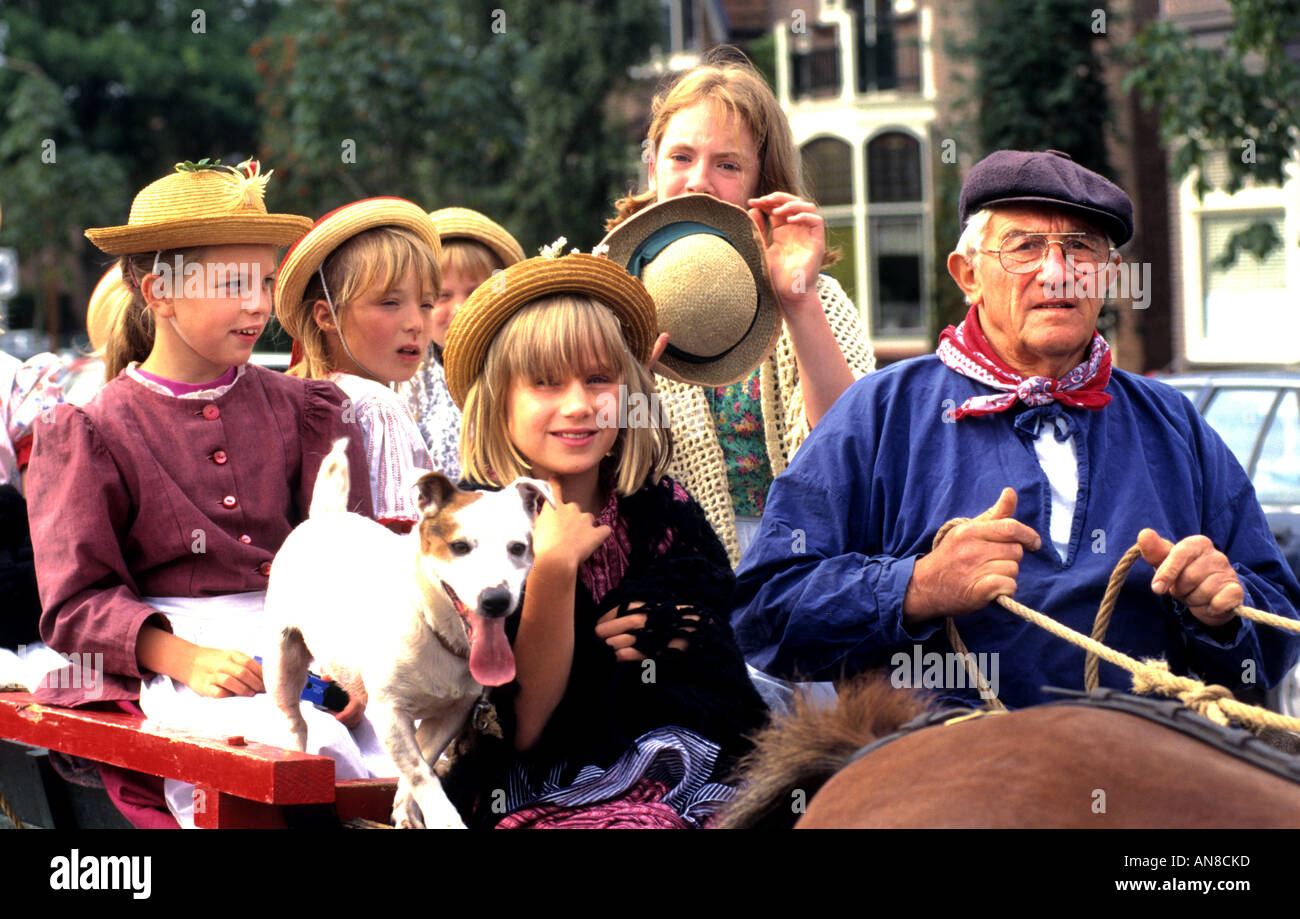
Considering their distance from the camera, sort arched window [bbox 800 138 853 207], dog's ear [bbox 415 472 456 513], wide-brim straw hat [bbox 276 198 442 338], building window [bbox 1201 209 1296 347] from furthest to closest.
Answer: arched window [bbox 800 138 853 207] → building window [bbox 1201 209 1296 347] → wide-brim straw hat [bbox 276 198 442 338] → dog's ear [bbox 415 472 456 513]

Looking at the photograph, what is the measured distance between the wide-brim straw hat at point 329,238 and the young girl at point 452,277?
0.72 meters

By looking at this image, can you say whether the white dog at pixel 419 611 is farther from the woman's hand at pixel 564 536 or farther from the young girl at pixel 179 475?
the young girl at pixel 179 475

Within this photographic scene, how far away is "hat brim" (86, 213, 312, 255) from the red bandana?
1.41 m

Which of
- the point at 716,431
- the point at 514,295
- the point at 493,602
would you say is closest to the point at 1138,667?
the point at 493,602

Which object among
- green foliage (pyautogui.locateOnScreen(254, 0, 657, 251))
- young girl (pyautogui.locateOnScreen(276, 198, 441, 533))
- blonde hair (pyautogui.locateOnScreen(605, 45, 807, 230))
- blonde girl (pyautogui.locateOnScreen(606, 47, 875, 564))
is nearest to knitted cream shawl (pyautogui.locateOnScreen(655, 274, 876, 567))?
blonde girl (pyautogui.locateOnScreen(606, 47, 875, 564))

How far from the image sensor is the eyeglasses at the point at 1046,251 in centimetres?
269

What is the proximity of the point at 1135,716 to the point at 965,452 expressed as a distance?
914 mm

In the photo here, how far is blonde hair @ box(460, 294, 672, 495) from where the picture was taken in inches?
104

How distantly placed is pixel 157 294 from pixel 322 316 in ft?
1.94

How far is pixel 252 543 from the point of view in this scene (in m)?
3.10

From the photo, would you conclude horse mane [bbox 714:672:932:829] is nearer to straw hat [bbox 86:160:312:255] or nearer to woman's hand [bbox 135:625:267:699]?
woman's hand [bbox 135:625:267:699]

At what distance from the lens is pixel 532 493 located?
2.40 m

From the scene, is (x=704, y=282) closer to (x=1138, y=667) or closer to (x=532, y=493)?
(x=532, y=493)
